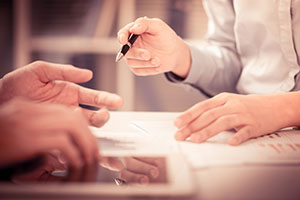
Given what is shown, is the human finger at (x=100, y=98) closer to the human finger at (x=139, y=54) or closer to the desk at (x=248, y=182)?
the human finger at (x=139, y=54)

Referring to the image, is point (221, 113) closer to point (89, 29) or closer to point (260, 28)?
point (260, 28)

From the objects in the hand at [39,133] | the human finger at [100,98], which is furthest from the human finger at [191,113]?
the hand at [39,133]

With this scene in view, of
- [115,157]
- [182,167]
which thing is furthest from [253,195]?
[115,157]

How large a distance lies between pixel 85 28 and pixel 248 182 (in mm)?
1818

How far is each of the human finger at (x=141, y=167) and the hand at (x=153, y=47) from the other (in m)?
0.30

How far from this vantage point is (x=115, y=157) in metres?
0.46

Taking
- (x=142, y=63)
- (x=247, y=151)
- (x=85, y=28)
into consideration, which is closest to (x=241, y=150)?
(x=247, y=151)

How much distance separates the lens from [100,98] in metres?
0.64

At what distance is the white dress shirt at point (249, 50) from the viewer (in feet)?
2.56

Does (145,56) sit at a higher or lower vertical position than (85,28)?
higher

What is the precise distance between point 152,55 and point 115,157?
0.35 metres

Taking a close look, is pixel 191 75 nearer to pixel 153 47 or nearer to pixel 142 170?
pixel 153 47

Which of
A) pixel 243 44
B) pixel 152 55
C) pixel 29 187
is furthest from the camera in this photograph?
pixel 243 44

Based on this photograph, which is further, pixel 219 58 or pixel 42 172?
pixel 219 58
